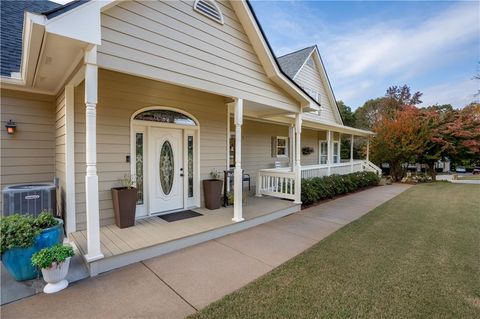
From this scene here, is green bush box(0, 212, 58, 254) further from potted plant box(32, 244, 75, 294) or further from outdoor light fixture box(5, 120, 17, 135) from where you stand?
outdoor light fixture box(5, 120, 17, 135)

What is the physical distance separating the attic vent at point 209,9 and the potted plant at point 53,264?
4518mm

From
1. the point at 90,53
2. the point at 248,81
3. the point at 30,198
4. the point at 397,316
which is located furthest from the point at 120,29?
the point at 397,316

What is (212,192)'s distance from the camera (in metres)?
6.11

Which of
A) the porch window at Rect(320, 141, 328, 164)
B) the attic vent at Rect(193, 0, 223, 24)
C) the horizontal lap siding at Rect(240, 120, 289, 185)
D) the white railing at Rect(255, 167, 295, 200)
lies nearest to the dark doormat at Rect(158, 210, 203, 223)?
the white railing at Rect(255, 167, 295, 200)

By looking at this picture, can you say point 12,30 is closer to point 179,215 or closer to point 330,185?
point 179,215

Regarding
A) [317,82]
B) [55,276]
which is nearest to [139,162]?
[55,276]

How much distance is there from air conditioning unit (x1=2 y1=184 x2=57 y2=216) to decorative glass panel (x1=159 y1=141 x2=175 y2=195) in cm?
208

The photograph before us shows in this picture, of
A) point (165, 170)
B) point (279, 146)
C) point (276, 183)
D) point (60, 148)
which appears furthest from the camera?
point (279, 146)

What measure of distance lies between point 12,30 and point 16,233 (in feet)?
19.6

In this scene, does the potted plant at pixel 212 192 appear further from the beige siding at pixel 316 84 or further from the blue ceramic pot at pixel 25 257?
the beige siding at pixel 316 84

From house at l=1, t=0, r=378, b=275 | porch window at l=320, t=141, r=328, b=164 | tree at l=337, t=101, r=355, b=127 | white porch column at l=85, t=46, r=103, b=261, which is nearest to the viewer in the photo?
white porch column at l=85, t=46, r=103, b=261

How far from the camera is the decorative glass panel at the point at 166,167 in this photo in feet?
18.3

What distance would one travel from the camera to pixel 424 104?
91.8 feet

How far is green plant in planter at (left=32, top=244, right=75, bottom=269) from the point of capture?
104 inches
